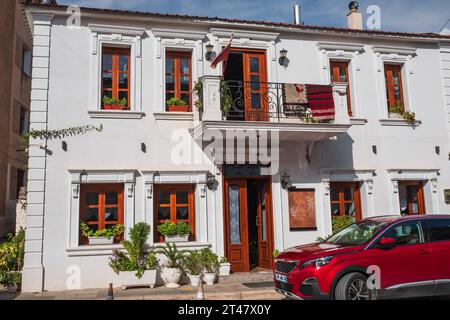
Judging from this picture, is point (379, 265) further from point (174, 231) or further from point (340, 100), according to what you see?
point (340, 100)

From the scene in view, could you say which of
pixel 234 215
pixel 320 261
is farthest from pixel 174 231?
pixel 320 261

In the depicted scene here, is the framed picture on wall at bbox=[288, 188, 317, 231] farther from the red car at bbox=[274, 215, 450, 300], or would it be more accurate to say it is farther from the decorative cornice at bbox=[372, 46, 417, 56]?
the decorative cornice at bbox=[372, 46, 417, 56]

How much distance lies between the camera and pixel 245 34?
493 inches

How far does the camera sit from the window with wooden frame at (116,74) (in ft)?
38.2

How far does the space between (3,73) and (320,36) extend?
11.5m

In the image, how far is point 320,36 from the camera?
13.1 m

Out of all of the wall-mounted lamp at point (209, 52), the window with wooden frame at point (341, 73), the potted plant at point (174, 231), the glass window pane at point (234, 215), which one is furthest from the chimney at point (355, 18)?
the potted plant at point (174, 231)

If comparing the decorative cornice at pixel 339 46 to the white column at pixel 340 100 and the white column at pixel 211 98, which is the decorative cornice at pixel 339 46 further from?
the white column at pixel 211 98

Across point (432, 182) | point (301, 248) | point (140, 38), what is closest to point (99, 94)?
point (140, 38)

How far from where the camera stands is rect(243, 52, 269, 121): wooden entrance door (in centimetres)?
1205

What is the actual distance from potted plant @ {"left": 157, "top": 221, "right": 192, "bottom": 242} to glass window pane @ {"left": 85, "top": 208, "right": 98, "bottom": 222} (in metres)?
1.64

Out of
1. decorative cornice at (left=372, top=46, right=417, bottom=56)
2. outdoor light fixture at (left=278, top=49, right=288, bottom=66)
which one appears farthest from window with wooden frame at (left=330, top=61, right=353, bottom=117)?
Answer: outdoor light fixture at (left=278, top=49, right=288, bottom=66)

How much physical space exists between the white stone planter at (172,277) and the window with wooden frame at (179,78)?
430 cm
